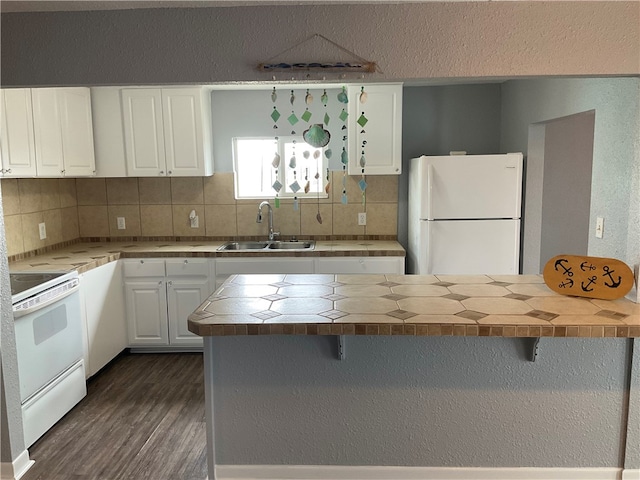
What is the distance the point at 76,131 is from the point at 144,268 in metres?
1.19

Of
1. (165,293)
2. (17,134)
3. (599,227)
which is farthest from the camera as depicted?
(165,293)

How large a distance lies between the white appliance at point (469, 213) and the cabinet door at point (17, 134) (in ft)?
8.99

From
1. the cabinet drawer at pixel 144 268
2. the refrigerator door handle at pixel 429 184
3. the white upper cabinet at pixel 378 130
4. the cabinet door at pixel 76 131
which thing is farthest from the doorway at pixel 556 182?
the cabinet door at pixel 76 131

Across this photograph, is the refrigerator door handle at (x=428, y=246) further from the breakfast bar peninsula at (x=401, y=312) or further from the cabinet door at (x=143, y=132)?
the cabinet door at (x=143, y=132)

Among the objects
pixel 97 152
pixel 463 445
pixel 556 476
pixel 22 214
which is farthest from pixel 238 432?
A: pixel 97 152

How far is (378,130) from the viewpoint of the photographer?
3.97 meters

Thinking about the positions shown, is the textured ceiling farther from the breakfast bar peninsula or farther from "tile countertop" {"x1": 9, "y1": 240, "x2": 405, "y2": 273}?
"tile countertop" {"x1": 9, "y1": 240, "x2": 405, "y2": 273}

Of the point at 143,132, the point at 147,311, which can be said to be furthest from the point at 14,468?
the point at 143,132

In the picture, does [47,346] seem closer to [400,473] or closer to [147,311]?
[147,311]

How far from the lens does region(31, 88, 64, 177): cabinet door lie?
337 centimetres

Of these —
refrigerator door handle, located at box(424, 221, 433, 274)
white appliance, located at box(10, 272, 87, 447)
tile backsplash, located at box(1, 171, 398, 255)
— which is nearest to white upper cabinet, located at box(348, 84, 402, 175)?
tile backsplash, located at box(1, 171, 398, 255)

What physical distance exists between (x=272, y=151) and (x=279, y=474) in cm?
283

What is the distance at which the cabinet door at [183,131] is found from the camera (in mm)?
3963

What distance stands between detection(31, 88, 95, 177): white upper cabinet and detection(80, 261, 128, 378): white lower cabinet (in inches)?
31.8
